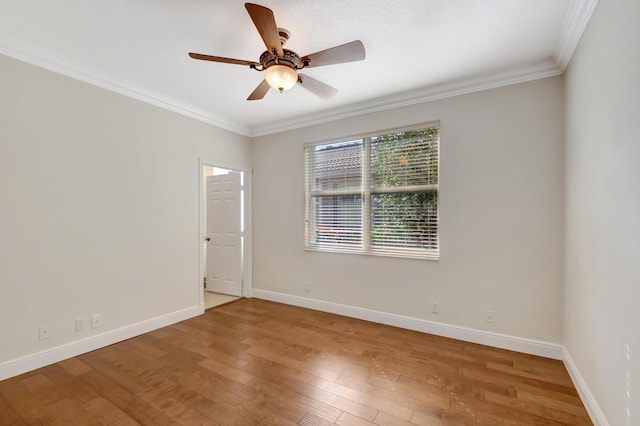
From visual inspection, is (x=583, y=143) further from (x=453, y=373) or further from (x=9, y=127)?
(x=9, y=127)

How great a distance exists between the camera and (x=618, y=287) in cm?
148

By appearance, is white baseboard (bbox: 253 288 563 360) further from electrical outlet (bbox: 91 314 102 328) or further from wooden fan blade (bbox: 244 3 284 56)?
wooden fan blade (bbox: 244 3 284 56)

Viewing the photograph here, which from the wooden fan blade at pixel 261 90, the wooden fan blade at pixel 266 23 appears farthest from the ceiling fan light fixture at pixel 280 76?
the wooden fan blade at pixel 261 90

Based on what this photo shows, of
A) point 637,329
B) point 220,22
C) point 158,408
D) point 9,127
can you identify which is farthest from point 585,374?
point 9,127

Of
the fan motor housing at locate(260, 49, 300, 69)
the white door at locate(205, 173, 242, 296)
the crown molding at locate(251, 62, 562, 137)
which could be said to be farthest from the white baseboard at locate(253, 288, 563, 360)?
the fan motor housing at locate(260, 49, 300, 69)

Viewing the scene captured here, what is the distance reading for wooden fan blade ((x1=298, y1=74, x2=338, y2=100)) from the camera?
2.32m

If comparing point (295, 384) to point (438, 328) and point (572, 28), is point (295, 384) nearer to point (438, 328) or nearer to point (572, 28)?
point (438, 328)

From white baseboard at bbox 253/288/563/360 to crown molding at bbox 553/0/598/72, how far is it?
2.61 metres

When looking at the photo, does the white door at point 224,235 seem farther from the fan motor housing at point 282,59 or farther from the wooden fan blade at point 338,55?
the wooden fan blade at point 338,55

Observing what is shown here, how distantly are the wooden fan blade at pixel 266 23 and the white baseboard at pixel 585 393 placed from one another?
10.0 ft

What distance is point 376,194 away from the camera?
356cm

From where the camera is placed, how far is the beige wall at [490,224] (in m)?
2.60

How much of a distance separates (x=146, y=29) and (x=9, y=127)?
1464mm

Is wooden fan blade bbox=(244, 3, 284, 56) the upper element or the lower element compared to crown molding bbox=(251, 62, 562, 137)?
lower
